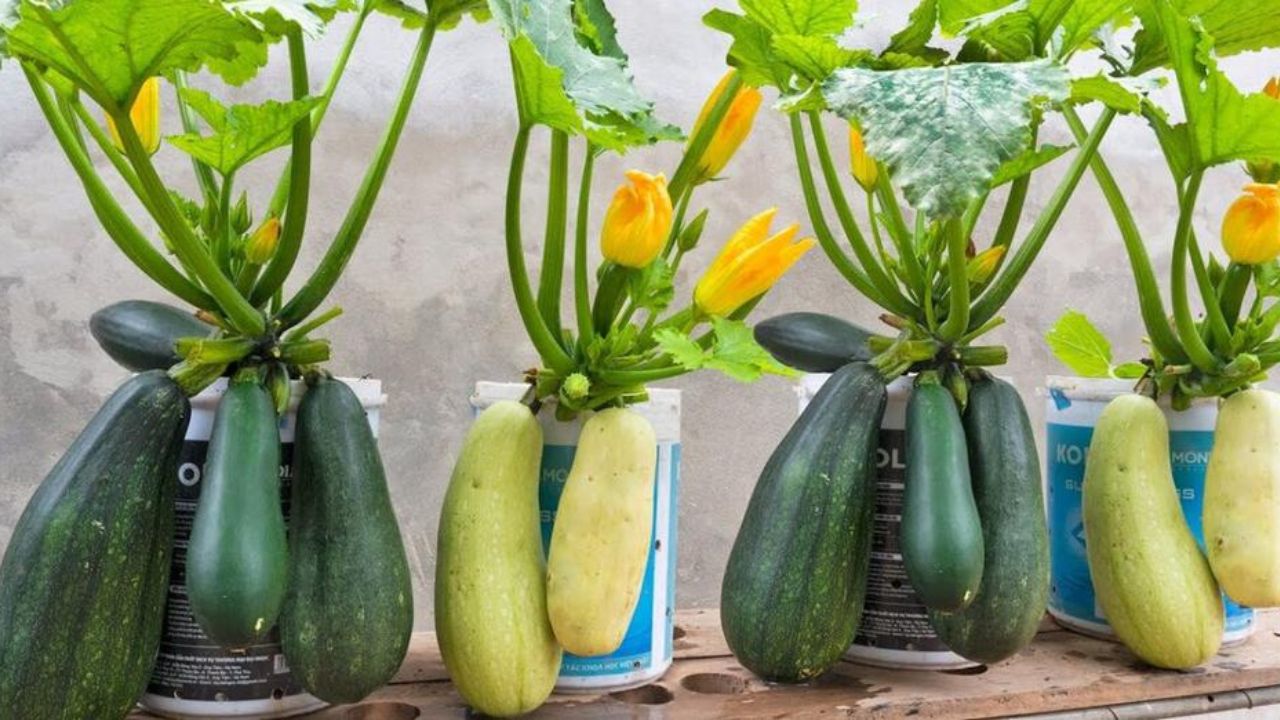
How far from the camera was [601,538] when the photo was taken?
0.66m

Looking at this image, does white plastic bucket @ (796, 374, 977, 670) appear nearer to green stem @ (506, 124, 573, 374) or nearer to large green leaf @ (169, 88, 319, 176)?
green stem @ (506, 124, 573, 374)

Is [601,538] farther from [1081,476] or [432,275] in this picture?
[432,275]

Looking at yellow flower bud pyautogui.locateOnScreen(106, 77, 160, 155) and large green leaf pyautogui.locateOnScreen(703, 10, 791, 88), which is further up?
large green leaf pyautogui.locateOnScreen(703, 10, 791, 88)

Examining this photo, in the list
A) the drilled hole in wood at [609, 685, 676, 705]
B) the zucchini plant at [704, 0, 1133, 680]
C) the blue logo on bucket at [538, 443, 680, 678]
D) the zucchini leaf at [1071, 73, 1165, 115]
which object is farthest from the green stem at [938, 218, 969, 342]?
the drilled hole in wood at [609, 685, 676, 705]

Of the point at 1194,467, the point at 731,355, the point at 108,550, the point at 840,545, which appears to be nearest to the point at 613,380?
the point at 731,355

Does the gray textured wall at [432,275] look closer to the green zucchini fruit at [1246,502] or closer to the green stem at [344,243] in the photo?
the green stem at [344,243]

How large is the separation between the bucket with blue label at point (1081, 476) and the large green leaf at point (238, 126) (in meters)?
0.65

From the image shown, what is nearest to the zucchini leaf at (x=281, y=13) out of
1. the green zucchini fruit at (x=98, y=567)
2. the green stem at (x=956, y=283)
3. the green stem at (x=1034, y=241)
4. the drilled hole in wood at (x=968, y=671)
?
the green zucchini fruit at (x=98, y=567)

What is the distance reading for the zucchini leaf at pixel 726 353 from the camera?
2.11 feet

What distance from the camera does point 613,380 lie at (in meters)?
0.70

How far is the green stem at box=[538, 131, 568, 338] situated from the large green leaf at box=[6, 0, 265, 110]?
22 centimetres

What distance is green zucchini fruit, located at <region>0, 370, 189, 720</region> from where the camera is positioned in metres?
0.55

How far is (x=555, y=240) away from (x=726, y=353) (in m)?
0.15

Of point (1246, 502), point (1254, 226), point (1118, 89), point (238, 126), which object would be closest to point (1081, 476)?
point (1246, 502)
